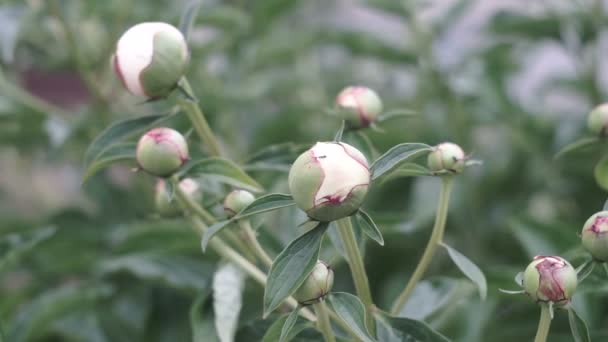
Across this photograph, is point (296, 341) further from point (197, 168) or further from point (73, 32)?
point (73, 32)

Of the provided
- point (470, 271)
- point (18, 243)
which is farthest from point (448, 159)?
point (18, 243)

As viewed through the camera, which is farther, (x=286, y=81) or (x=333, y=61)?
(x=333, y=61)

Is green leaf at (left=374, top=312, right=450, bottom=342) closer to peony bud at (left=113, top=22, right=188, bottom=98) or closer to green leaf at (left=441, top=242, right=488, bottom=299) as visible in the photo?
green leaf at (left=441, top=242, right=488, bottom=299)

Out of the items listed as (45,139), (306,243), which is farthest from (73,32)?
(306,243)

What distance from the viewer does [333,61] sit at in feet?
5.00

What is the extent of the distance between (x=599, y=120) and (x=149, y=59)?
1.00ft

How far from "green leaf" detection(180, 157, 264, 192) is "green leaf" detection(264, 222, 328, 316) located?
0.08 metres

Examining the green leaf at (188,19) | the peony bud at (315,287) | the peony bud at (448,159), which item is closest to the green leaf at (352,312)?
the peony bud at (315,287)

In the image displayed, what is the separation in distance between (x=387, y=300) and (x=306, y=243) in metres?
0.49

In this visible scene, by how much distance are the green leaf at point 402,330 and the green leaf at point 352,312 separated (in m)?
0.05

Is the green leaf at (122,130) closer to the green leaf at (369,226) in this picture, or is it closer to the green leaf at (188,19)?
the green leaf at (188,19)

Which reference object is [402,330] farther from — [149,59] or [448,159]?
[149,59]

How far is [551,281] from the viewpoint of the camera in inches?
17.6

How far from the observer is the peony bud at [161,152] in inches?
20.2
